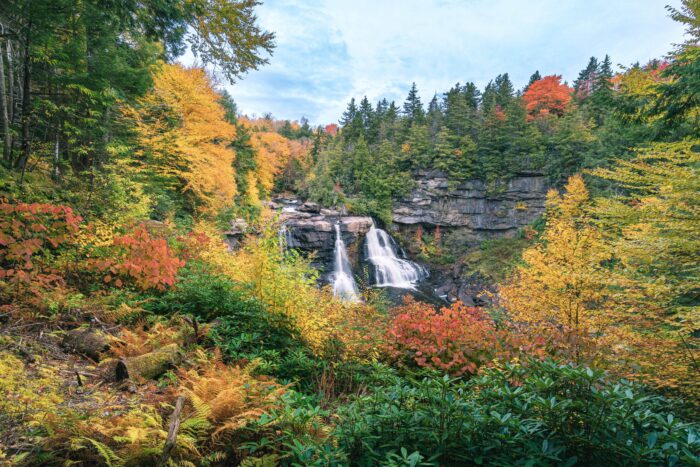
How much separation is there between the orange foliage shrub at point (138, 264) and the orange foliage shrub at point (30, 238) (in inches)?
23.2

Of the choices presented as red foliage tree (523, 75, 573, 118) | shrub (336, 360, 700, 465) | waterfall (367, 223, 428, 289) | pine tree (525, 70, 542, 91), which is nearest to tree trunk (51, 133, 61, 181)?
shrub (336, 360, 700, 465)

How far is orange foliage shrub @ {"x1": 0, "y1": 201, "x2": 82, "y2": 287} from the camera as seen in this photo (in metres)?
4.03

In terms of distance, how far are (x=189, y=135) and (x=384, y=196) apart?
21917mm

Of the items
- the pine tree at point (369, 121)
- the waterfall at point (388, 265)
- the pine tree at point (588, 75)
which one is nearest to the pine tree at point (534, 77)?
the pine tree at point (588, 75)

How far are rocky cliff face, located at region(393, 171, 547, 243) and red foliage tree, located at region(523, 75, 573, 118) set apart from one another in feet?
43.2

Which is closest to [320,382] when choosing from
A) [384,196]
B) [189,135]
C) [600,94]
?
[600,94]

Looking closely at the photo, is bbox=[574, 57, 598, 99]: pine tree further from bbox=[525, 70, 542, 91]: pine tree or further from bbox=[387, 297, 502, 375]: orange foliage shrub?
bbox=[387, 297, 502, 375]: orange foliage shrub

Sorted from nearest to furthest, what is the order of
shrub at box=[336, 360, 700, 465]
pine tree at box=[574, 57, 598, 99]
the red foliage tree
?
shrub at box=[336, 360, 700, 465] → the red foliage tree → pine tree at box=[574, 57, 598, 99]

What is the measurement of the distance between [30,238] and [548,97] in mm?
46714

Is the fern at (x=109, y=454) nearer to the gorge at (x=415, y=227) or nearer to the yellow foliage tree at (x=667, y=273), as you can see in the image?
the yellow foliage tree at (x=667, y=273)

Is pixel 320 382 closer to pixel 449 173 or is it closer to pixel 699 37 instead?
pixel 699 37

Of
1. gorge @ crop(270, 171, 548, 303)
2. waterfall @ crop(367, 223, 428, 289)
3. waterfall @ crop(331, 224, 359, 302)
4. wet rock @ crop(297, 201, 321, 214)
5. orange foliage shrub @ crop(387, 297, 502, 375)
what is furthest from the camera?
wet rock @ crop(297, 201, 321, 214)

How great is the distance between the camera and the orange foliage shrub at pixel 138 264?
15.9 feet

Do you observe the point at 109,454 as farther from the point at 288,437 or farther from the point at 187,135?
the point at 187,135
